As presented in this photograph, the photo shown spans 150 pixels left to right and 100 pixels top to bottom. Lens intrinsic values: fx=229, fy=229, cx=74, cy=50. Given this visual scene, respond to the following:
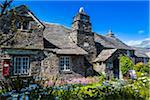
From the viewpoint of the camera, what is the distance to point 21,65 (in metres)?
20.2

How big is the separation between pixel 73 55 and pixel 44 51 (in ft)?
10.6

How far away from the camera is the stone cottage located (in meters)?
19.8

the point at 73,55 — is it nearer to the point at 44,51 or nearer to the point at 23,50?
the point at 44,51

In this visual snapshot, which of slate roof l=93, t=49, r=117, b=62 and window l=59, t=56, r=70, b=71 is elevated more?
slate roof l=93, t=49, r=117, b=62

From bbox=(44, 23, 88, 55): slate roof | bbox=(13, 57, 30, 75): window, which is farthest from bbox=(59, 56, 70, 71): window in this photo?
bbox=(13, 57, 30, 75): window

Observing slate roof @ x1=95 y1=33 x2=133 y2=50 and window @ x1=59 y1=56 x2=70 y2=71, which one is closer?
window @ x1=59 y1=56 x2=70 y2=71

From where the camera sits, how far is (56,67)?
22516 mm

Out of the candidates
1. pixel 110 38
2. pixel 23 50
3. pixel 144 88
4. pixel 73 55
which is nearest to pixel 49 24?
pixel 73 55

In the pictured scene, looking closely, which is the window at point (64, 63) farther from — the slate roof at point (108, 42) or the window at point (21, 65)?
the slate roof at point (108, 42)

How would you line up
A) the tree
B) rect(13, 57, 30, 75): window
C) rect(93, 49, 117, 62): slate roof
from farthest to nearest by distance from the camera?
rect(93, 49, 117, 62): slate roof, the tree, rect(13, 57, 30, 75): window

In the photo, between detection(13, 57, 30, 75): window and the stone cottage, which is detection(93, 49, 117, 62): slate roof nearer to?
the stone cottage

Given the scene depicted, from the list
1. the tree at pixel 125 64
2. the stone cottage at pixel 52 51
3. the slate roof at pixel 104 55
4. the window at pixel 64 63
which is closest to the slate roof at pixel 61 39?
the stone cottage at pixel 52 51

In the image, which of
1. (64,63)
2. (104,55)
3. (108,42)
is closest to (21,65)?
(64,63)

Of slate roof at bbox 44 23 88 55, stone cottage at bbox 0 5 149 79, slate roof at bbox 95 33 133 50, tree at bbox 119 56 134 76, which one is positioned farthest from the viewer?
slate roof at bbox 95 33 133 50
